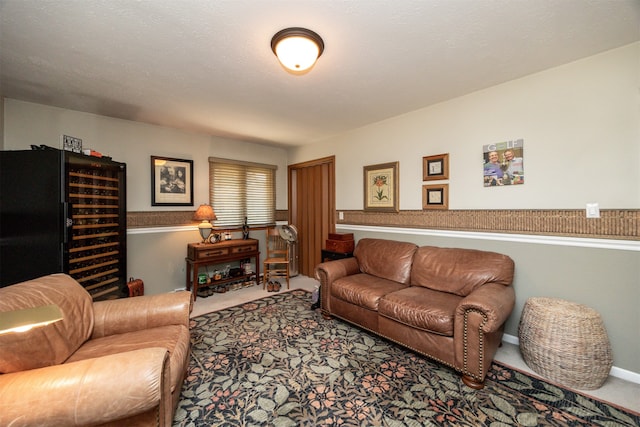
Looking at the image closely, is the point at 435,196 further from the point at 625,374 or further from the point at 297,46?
the point at 297,46

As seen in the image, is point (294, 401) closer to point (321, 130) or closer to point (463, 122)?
point (463, 122)

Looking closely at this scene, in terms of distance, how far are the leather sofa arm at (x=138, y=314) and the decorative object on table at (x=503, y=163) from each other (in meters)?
3.01

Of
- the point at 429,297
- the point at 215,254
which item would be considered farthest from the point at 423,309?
the point at 215,254

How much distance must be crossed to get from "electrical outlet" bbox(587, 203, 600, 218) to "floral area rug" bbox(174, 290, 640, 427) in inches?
53.2

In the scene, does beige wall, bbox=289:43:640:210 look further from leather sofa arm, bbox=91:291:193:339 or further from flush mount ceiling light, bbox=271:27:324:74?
leather sofa arm, bbox=91:291:193:339

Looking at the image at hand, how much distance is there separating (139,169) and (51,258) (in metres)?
1.71

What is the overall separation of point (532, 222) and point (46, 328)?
3.57 meters

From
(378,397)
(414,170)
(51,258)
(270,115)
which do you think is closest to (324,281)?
(378,397)

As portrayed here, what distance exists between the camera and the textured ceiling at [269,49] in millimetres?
1594

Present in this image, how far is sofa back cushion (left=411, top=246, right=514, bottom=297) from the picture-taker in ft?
7.93

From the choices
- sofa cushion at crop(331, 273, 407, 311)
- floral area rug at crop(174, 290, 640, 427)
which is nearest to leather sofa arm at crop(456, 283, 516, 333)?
floral area rug at crop(174, 290, 640, 427)

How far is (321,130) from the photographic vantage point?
13.3 ft

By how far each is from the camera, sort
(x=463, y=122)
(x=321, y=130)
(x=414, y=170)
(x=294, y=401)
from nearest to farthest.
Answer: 1. (x=294, y=401)
2. (x=463, y=122)
3. (x=414, y=170)
4. (x=321, y=130)

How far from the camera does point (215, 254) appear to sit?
396 centimetres
